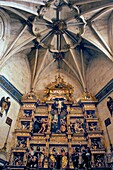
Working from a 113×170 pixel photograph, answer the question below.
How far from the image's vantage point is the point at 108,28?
14688 mm

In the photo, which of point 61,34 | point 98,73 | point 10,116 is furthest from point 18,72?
point 98,73

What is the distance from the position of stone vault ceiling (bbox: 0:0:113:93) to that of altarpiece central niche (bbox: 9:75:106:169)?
72.9 inches

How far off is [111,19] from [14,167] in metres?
11.9

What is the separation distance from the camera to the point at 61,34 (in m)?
15.8

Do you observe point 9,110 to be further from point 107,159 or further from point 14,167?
point 107,159

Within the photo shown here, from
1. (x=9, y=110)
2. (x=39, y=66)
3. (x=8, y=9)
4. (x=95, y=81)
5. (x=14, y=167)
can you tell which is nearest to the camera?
(x=14, y=167)

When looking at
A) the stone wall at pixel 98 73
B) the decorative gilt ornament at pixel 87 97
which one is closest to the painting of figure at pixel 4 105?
the decorative gilt ornament at pixel 87 97

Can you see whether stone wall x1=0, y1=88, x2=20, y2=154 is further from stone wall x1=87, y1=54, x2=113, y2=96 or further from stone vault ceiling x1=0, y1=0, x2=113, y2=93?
stone wall x1=87, y1=54, x2=113, y2=96

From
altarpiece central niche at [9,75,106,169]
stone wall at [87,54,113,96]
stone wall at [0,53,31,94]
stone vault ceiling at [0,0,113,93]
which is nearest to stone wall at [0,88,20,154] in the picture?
altarpiece central niche at [9,75,106,169]

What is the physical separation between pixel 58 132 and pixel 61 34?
303 inches

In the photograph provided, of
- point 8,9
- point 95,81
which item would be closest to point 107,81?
point 95,81

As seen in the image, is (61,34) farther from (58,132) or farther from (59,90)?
(58,132)

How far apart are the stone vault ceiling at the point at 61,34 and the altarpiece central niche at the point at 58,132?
1.85 meters

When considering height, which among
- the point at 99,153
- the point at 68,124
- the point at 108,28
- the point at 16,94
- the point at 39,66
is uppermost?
the point at 108,28
